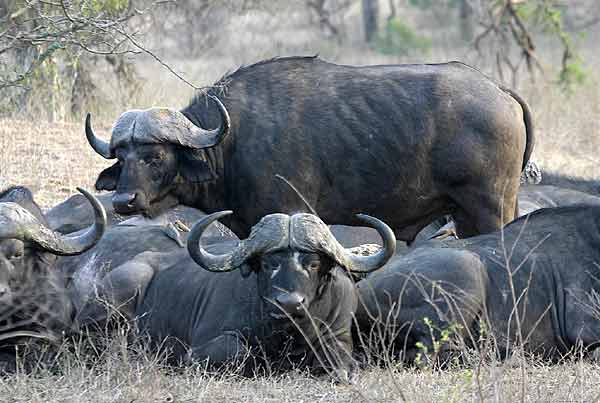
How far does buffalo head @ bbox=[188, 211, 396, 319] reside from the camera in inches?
233

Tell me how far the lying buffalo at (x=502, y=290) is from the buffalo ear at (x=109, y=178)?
1.73 meters

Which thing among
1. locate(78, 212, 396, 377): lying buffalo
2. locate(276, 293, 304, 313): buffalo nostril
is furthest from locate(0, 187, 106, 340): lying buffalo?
locate(276, 293, 304, 313): buffalo nostril

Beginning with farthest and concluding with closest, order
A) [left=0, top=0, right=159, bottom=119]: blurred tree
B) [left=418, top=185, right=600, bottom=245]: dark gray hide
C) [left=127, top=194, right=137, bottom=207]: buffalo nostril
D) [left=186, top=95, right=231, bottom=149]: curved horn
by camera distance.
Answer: [left=418, top=185, right=600, bottom=245]: dark gray hide
[left=0, top=0, right=159, bottom=119]: blurred tree
[left=186, top=95, right=231, bottom=149]: curved horn
[left=127, top=194, right=137, bottom=207]: buffalo nostril

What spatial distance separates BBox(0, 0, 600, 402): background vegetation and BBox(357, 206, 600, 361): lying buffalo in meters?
0.29

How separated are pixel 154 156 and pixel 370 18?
68.8 ft

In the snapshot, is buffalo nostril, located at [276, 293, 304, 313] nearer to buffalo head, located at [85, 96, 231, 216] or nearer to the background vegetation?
the background vegetation

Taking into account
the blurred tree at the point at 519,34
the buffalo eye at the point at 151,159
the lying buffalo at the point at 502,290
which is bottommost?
the blurred tree at the point at 519,34

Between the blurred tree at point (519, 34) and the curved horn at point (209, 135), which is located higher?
the curved horn at point (209, 135)

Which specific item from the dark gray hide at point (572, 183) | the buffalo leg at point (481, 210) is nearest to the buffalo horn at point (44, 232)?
the buffalo leg at point (481, 210)

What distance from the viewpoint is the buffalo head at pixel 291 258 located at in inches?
233

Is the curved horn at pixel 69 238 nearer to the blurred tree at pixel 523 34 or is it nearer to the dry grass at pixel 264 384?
the dry grass at pixel 264 384

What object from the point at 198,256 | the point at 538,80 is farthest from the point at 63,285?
the point at 538,80

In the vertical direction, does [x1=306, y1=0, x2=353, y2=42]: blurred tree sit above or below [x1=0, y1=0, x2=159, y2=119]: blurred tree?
below

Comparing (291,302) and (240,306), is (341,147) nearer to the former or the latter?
(240,306)
